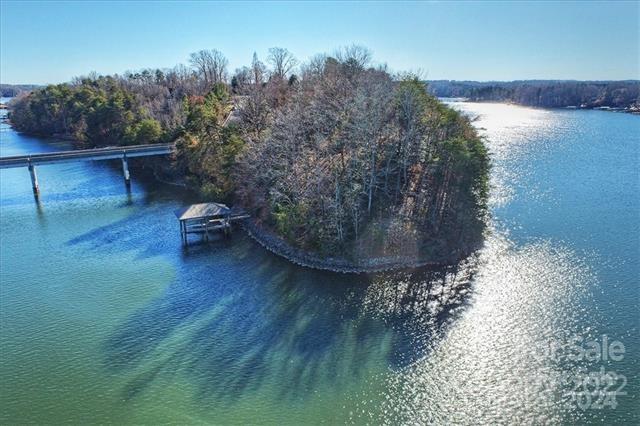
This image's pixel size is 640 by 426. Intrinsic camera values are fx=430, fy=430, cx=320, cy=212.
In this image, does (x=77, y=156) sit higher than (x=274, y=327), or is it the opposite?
(x=77, y=156)

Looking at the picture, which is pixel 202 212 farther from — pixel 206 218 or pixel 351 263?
pixel 351 263

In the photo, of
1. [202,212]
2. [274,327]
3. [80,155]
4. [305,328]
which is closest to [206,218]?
[202,212]

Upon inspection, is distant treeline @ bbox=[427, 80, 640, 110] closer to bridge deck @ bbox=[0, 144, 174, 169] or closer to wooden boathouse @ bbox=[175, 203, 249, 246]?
bridge deck @ bbox=[0, 144, 174, 169]

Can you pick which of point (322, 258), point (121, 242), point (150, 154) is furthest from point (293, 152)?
point (150, 154)

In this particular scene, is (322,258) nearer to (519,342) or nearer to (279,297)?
(279,297)

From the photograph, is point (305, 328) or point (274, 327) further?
point (274, 327)

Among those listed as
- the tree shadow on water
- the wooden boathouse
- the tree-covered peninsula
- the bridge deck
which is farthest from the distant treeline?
the tree shadow on water
